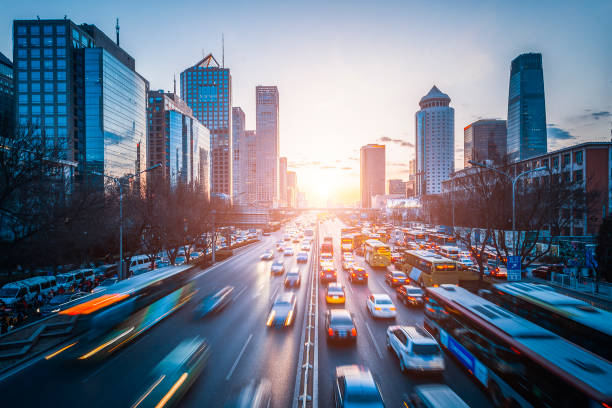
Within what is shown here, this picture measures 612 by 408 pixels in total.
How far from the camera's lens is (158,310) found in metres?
14.2

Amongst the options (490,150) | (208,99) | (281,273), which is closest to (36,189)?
(281,273)

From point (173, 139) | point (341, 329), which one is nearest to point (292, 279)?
point (341, 329)

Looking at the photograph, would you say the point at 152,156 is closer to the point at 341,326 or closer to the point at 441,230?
A: the point at 441,230

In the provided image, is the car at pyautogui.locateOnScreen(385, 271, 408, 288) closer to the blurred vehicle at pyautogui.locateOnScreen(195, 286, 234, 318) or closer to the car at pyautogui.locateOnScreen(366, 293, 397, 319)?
the car at pyautogui.locateOnScreen(366, 293, 397, 319)

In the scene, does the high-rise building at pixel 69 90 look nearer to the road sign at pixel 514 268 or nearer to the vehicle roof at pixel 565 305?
the road sign at pixel 514 268

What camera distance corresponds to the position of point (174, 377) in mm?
8102

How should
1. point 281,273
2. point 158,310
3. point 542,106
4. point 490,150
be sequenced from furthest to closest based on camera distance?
point 542,106
point 281,273
point 490,150
point 158,310

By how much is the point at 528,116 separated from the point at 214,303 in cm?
24698

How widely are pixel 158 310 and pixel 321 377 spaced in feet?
31.0

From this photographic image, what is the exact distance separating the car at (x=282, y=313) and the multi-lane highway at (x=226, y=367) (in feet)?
1.26

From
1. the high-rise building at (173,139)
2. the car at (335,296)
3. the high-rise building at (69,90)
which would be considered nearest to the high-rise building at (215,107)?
the high-rise building at (173,139)

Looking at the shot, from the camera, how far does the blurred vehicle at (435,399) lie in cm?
652

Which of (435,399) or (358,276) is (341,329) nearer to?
(435,399)

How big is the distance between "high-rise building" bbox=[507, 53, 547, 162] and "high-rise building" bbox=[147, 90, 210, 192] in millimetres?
197930
